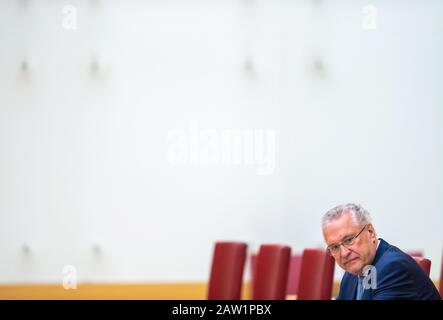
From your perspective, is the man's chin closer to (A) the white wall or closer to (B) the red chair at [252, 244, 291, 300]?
(B) the red chair at [252, 244, 291, 300]

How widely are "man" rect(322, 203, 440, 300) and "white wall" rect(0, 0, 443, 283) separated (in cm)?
312

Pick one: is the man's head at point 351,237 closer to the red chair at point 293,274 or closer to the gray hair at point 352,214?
the gray hair at point 352,214

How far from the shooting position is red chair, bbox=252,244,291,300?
381 cm

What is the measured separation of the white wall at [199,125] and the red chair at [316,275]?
185 cm

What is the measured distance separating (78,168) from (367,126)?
2053mm

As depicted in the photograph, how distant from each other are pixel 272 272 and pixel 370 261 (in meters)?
1.50

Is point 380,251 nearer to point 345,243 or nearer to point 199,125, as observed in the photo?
point 345,243

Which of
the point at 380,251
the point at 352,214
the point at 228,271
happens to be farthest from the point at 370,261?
the point at 228,271

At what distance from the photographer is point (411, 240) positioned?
5.74m

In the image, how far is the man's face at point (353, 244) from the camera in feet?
8.00

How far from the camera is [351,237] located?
2443mm

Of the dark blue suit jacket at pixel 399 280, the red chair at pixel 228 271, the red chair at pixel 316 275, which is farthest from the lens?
the red chair at pixel 228 271

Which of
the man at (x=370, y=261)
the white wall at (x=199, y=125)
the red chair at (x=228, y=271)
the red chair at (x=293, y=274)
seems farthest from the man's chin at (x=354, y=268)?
the white wall at (x=199, y=125)

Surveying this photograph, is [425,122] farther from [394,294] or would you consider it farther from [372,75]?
[394,294]
